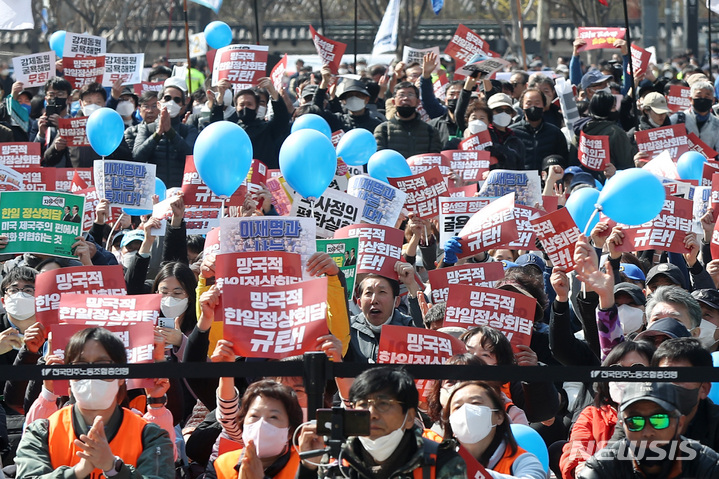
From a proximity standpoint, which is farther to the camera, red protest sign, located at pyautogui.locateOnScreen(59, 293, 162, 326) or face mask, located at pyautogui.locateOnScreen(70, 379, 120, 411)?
red protest sign, located at pyautogui.locateOnScreen(59, 293, 162, 326)

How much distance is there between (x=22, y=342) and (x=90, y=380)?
5.62 ft

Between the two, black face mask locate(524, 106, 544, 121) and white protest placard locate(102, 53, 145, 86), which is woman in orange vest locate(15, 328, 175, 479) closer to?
black face mask locate(524, 106, 544, 121)

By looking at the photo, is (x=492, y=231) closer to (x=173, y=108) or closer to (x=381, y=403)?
(x=381, y=403)

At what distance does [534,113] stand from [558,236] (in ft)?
14.0

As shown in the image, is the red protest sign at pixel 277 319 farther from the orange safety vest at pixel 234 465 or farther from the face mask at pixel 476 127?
the face mask at pixel 476 127

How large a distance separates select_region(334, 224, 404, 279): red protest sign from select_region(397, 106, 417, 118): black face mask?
3.81 metres

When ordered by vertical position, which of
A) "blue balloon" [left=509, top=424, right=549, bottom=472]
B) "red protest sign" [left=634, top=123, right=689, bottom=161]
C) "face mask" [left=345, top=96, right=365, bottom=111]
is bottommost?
"blue balloon" [left=509, top=424, right=549, bottom=472]

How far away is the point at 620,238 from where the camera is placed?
6973 millimetres

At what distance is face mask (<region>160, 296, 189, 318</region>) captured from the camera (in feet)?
20.8

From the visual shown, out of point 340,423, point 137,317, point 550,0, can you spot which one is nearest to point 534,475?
point 340,423

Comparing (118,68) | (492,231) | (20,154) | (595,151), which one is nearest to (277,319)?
(492,231)

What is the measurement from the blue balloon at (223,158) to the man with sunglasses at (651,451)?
12.8ft

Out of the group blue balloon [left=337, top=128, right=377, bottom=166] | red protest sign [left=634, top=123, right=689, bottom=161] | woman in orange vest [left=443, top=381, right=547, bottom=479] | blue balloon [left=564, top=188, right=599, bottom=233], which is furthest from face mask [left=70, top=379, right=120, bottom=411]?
red protest sign [left=634, top=123, right=689, bottom=161]

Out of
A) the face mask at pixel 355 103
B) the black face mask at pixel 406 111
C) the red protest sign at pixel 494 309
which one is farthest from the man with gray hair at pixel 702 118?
the red protest sign at pixel 494 309
